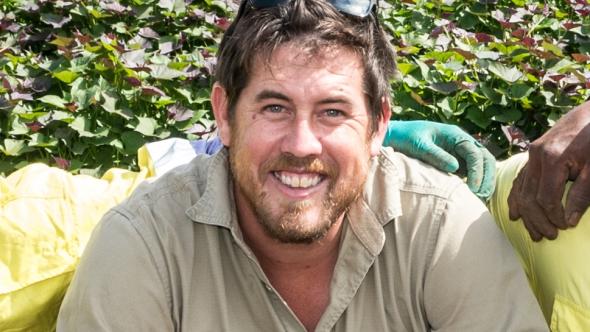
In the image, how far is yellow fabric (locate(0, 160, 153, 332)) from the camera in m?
2.22

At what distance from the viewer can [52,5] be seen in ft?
16.5

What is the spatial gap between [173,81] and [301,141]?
2288 mm

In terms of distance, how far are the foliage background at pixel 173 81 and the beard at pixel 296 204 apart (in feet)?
5.89

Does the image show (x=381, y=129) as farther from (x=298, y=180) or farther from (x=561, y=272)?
(x=561, y=272)

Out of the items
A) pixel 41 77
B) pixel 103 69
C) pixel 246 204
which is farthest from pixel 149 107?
pixel 246 204

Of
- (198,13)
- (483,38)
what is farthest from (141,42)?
(483,38)

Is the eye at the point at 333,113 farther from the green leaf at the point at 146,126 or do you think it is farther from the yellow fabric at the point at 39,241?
the green leaf at the point at 146,126

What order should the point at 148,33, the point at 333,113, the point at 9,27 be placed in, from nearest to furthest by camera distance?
the point at 333,113
the point at 148,33
the point at 9,27

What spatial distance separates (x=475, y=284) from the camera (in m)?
2.03

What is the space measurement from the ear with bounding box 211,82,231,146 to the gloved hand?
508mm

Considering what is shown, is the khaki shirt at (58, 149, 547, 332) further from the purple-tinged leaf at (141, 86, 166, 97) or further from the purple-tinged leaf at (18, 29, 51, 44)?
the purple-tinged leaf at (18, 29, 51, 44)

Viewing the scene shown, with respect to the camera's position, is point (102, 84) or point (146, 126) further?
point (102, 84)

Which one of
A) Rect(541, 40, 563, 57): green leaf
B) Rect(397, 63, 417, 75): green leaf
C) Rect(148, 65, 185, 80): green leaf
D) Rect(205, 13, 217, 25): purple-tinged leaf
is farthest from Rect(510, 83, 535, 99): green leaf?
Rect(205, 13, 217, 25): purple-tinged leaf

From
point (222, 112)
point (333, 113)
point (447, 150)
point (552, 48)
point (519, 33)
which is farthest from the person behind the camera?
point (519, 33)
